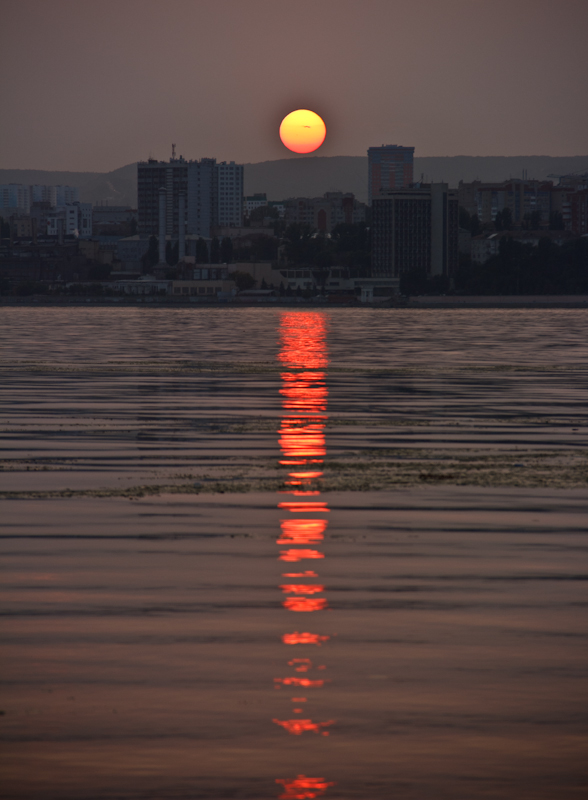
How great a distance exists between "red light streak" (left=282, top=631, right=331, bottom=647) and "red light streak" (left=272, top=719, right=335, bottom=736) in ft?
5.15

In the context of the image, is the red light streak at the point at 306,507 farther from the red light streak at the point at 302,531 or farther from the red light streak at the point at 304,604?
the red light streak at the point at 304,604

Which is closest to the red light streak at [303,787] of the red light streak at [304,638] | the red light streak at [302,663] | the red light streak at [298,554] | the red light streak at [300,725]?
the red light streak at [300,725]

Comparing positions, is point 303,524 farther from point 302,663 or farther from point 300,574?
point 302,663

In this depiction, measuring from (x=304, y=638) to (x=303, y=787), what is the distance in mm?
2700

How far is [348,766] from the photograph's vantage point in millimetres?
6578

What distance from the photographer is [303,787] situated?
20.6 feet

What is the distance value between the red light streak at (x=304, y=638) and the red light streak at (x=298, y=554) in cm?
269

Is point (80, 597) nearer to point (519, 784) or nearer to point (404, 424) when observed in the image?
point (519, 784)

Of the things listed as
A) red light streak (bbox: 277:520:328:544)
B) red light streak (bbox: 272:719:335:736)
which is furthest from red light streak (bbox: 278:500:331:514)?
red light streak (bbox: 272:719:335:736)

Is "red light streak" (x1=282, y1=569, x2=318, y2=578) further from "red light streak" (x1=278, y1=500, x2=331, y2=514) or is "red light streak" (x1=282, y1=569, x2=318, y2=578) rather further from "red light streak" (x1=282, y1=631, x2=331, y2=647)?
"red light streak" (x1=278, y1=500, x2=331, y2=514)

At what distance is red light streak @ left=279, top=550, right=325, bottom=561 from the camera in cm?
1184

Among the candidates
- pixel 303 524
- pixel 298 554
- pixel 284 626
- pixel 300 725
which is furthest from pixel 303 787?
pixel 303 524

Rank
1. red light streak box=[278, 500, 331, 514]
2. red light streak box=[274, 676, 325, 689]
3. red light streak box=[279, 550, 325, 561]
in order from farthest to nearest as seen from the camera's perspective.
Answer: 1. red light streak box=[278, 500, 331, 514]
2. red light streak box=[279, 550, 325, 561]
3. red light streak box=[274, 676, 325, 689]

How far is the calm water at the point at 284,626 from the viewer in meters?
A: 6.63
